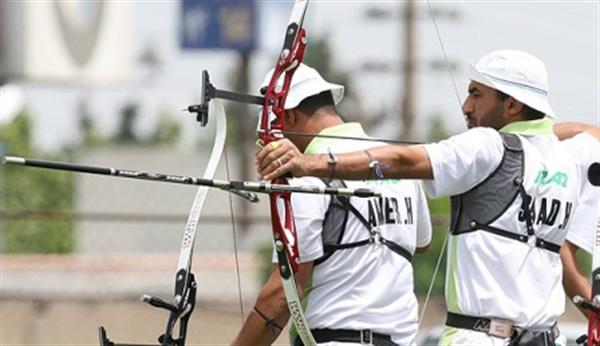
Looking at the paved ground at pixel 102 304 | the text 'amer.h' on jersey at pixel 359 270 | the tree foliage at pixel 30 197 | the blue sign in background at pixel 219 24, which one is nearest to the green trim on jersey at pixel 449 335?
the text 'amer.h' on jersey at pixel 359 270

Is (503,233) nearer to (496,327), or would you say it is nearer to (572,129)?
(496,327)

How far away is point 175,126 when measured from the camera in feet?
189

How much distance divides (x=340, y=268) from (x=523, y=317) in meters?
0.69

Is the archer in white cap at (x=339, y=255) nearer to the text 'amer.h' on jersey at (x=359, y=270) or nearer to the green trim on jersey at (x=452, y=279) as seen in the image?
the text 'amer.h' on jersey at (x=359, y=270)

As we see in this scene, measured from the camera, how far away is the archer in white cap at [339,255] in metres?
6.90

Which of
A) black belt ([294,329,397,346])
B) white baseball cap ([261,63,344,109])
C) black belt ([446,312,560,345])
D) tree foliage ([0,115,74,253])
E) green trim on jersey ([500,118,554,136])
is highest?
white baseball cap ([261,63,344,109])

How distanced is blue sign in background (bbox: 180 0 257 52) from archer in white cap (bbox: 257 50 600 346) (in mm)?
34016

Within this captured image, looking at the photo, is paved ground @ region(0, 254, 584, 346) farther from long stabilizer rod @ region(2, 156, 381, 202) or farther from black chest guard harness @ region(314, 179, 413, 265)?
long stabilizer rod @ region(2, 156, 381, 202)

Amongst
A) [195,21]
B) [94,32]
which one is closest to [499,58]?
[94,32]

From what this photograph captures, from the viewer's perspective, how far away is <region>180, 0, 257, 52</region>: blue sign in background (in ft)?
135

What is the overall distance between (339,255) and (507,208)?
66 centimetres

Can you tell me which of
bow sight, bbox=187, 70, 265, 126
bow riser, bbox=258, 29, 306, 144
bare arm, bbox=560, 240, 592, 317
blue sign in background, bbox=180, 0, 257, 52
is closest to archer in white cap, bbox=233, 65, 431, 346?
bow riser, bbox=258, 29, 306, 144

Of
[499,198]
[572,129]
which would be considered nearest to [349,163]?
[499,198]

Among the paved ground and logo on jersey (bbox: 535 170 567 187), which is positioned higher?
logo on jersey (bbox: 535 170 567 187)
